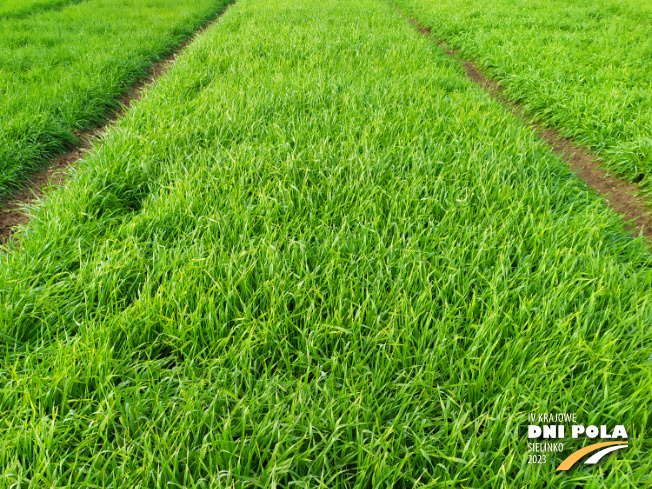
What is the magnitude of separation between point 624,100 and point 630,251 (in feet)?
10.0

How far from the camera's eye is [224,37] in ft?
21.4

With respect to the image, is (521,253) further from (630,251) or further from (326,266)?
(326,266)

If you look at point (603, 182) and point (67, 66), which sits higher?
point (67, 66)

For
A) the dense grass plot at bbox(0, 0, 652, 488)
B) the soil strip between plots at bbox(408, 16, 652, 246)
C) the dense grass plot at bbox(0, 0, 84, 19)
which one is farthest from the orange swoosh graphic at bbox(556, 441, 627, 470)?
the dense grass plot at bbox(0, 0, 84, 19)

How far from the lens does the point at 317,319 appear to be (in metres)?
1.62

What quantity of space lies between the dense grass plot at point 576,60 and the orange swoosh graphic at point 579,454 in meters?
2.80

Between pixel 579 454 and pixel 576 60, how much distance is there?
611 cm

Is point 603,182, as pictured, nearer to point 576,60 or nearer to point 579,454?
point 576,60

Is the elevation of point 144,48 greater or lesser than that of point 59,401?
greater

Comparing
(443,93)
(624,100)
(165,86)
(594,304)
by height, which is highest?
(165,86)

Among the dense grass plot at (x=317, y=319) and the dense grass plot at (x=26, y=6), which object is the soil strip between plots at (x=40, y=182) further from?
the dense grass plot at (x=26, y=6)

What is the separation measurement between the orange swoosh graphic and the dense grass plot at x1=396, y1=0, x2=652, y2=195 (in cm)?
280

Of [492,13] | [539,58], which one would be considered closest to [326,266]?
[539,58]

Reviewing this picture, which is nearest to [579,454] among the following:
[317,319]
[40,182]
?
[317,319]
